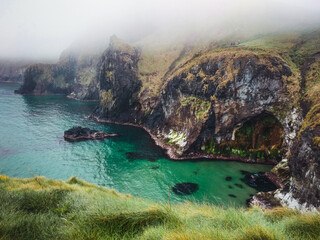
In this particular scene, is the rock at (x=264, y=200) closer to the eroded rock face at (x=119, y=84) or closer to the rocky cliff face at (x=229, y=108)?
the rocky cliff face at (x=229, y=108)

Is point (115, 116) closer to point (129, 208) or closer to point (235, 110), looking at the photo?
point (235, 110)

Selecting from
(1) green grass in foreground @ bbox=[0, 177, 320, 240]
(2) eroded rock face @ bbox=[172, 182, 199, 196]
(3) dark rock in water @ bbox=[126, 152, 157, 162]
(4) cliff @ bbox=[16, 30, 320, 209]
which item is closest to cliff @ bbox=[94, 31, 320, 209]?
(4) cliff @ bbox=[16, 30, 320, 209]

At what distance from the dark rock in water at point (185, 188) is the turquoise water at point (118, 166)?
935mm

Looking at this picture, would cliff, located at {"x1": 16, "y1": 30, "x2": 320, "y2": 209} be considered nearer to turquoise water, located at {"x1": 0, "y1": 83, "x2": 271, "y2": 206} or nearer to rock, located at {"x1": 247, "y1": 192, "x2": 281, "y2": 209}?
rock, located at {"x1": 247, "y1": 192, "x2": 281, "y2": 209}

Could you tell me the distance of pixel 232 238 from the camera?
3.83 metres

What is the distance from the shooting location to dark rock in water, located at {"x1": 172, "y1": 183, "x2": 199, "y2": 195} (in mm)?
30923

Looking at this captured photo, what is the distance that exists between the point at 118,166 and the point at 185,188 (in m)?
16.5

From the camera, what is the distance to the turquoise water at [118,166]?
3134 cm

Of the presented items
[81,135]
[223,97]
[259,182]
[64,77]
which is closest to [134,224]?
[259,182]

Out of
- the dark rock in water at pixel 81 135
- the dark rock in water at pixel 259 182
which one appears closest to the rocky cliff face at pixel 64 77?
the dark rock in water at pixel 81 135

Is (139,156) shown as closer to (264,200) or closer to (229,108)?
(229,108)

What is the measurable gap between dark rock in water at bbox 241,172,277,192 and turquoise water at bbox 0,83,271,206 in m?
1.37

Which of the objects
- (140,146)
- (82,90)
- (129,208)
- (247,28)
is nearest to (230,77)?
(140,146)

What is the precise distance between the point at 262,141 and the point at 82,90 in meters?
127
